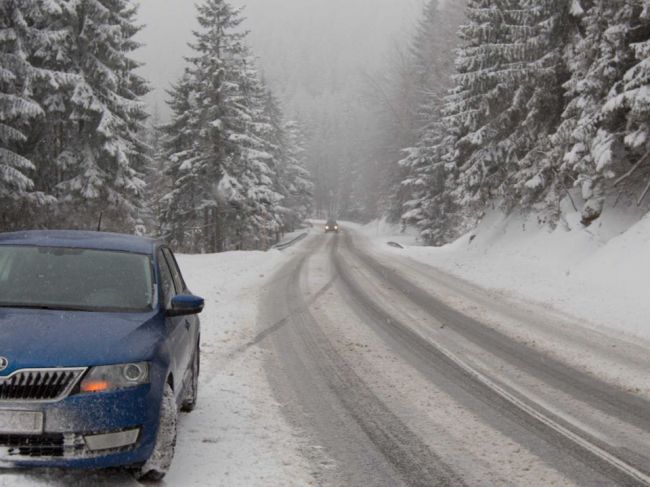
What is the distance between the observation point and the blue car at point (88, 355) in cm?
354

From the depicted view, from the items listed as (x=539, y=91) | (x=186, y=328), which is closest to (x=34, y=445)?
(x=186, y=328)

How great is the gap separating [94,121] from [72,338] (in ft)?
75.8

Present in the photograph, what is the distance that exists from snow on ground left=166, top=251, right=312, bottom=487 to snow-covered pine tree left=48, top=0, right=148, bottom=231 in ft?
51.6

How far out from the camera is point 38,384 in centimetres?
356

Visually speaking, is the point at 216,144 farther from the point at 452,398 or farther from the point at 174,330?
the point at 174,330

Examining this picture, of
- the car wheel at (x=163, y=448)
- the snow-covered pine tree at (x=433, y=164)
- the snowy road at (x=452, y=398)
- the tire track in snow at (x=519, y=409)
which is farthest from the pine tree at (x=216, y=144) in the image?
the car wheel at (x=163, y=448)

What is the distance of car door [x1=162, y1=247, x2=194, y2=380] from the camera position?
529 centimetres

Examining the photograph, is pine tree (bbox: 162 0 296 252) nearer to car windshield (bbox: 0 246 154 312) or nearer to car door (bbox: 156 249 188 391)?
car door (bbox: 156 249 188 391)

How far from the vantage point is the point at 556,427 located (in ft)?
19.3

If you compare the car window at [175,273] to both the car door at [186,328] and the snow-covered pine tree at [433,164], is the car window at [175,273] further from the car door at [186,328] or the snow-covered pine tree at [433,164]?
the snow-covered pine tree at [433,164]

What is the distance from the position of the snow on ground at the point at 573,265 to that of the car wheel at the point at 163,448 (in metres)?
9.31

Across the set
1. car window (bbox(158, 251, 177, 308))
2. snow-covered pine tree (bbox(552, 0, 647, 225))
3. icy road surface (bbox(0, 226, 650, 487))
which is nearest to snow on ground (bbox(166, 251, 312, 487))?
icy road surface (bbox(0, 226, 650, 487))

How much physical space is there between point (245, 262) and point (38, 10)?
12.1 m

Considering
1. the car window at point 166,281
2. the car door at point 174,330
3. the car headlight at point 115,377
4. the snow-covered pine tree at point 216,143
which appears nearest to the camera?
the car headlight at point 115,377
